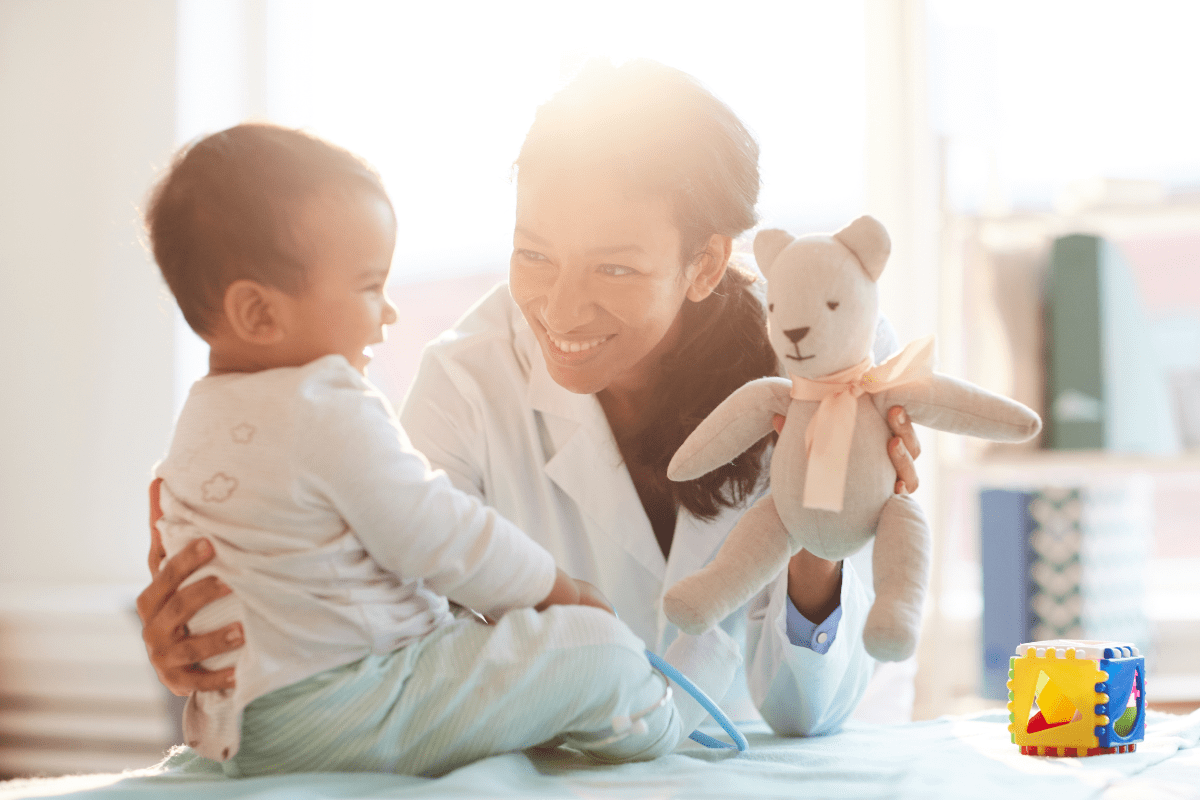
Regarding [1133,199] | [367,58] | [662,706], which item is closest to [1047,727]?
[662,706]

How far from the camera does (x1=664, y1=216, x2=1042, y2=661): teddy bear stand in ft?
2.50

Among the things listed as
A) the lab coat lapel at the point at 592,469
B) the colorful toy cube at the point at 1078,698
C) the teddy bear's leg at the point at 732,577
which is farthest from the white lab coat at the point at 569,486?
the teddy bear's leg at the point at 732,577

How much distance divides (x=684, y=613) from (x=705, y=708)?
7.7 inches

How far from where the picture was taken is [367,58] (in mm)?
2783

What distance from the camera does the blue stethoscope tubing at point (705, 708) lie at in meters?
0.93

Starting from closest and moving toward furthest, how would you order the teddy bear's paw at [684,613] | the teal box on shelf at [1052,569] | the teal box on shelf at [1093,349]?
the teddy bear's paw at [684,613]
the teal box on shelf at [1093,349]
the teal box on shelf at [1052,569]

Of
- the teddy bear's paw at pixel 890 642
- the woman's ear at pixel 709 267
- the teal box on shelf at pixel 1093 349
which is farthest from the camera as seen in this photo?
the teal box on shelf at pixel 1093 349

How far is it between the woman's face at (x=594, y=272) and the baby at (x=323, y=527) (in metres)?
0.29

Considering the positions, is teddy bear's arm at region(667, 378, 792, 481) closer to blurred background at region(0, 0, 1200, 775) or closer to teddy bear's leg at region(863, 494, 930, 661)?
teddy bear's leg at region(863, 494, 930, 661)

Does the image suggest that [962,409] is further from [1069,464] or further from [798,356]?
[1069,464]

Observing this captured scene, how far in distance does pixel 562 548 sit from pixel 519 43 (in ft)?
5.76

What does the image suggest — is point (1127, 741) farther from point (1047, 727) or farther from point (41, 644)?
point (41, 644)

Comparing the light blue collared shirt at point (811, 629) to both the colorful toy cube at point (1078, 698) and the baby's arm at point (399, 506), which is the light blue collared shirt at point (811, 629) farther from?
the baby's arm at point (399, 506)

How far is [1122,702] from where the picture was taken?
3.12ft
